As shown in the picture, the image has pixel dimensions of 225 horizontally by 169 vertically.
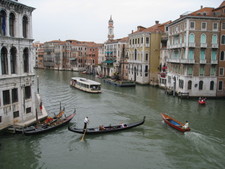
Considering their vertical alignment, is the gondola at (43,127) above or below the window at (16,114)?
below

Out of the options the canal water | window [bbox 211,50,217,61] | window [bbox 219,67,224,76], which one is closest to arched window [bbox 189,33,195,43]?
window [bbox 211,50,217,61]

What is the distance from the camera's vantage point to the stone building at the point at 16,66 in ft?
51.6

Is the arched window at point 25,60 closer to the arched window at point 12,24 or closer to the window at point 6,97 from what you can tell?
the arched window at point 12,24

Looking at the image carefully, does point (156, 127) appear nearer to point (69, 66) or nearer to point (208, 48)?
point (208, 48)

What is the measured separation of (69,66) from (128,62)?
38.4 metres

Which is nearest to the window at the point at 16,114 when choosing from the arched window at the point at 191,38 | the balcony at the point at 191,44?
the balcony at the point at 191,44

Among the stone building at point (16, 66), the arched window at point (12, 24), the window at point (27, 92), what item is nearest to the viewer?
the stone building at point (16, 66)

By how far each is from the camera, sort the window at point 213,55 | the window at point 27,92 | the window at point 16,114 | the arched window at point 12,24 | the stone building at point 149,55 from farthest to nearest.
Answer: the stone building at point 149,55 → the window at point 213,55 → the window at point 27,92 → the window at point 16,114 → the arched window at point 12,24

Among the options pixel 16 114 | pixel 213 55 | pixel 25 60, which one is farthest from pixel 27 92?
pixel 213 55

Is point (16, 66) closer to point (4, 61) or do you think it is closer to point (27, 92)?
point (4, 61)

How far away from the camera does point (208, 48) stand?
29.9m

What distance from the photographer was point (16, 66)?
55.2ft

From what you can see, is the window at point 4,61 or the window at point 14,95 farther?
the window at point 14,95

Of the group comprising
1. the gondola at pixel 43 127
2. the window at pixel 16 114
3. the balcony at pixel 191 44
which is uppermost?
the balcony at pixel 191 44
